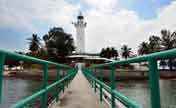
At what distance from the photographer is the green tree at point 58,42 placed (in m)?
56.2

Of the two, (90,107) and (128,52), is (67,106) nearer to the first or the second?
(90,107)

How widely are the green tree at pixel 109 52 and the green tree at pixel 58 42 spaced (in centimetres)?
1531

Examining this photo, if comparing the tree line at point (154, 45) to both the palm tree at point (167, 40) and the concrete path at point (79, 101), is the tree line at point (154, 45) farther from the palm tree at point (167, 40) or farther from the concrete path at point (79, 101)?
the concrete path at point (79, 101)

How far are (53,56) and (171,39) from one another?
28.1m

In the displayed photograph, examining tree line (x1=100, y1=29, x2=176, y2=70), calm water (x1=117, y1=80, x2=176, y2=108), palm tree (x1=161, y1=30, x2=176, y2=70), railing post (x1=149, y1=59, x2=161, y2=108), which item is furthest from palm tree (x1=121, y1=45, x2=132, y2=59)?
railing post (x1=149, y1=59, x2=161, y2=108)

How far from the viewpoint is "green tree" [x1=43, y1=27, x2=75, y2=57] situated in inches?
2213

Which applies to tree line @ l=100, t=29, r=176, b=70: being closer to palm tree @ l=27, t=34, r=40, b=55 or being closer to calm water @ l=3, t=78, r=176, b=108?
palm tree @ l=27, t=34, r=40, b=55

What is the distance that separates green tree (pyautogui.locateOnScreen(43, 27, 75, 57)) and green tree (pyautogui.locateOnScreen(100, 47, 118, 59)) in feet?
50.2

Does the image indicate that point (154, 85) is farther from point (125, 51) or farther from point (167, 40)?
point (125, 51)

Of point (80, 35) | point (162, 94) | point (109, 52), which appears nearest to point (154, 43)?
point (109, 52)

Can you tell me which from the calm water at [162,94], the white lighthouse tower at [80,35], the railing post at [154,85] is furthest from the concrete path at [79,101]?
the white lighthouse tower at [80,35]

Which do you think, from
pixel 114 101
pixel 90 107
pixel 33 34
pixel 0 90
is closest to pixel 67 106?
pixel 90 107

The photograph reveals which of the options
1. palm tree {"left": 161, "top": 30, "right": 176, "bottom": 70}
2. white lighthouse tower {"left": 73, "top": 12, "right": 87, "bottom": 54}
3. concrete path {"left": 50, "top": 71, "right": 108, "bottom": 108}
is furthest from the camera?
white lighthouse tower {"left": 73, "top": 12, "right": 87, "bottom": 54}

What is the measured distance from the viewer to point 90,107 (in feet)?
15.3
